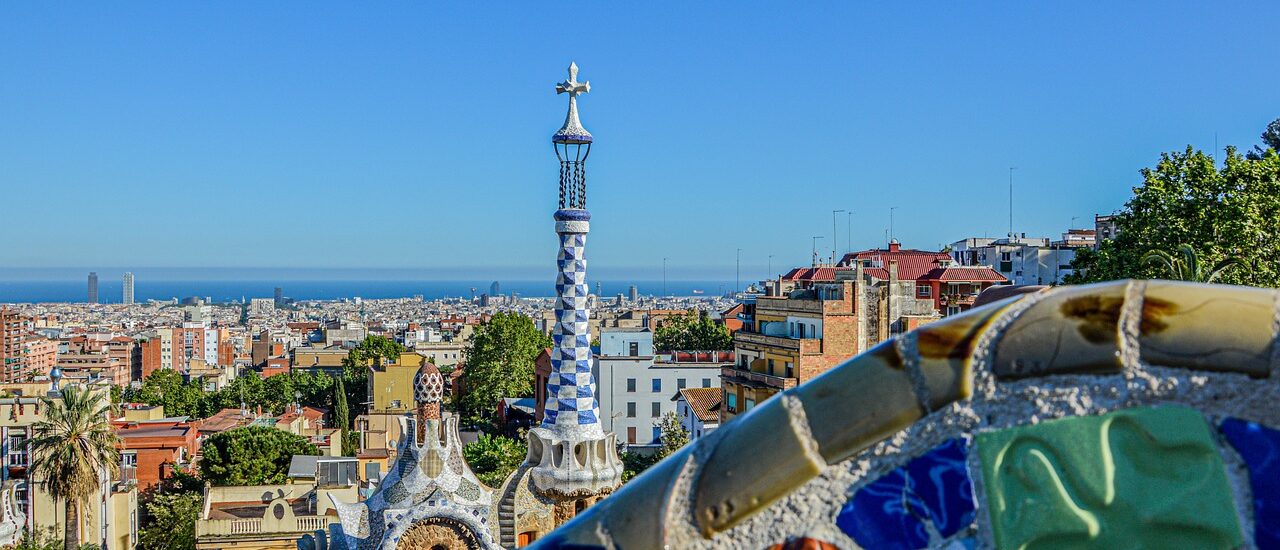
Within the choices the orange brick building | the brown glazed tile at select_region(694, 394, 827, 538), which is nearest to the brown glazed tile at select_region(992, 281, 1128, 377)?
the brown glazed tile at select_region(694, 394, 827, 538)

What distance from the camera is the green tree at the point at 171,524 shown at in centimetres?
2534

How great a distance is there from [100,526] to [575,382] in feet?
56.4

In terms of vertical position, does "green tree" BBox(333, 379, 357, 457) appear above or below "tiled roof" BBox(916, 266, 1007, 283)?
below

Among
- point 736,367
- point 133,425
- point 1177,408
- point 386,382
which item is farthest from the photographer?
point 386,382

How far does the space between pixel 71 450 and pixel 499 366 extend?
29.7 meters

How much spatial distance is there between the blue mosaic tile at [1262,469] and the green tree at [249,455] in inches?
1180

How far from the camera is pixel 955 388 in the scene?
182 centimetres

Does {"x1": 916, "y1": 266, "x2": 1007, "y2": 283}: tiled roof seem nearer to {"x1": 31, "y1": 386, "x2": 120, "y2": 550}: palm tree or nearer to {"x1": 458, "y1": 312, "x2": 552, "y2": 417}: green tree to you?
{"x1": 458, "y1": 312, "x2": 552, "y2": 417}: green tree

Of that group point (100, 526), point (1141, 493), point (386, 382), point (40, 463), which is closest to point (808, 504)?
point (1141, 493)

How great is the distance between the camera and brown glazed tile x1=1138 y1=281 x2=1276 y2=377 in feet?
5.65

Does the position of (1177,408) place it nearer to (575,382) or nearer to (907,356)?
(907,356)

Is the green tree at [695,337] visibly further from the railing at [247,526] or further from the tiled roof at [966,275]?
the railing at [247,526]

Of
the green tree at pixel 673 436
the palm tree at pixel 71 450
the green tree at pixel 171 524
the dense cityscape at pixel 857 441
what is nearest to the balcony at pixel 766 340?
the dense cityscape at pixel 857 441

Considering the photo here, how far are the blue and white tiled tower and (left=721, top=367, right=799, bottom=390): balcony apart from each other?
46.7 feet
